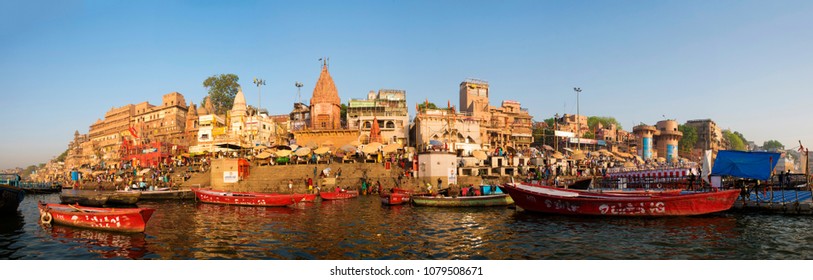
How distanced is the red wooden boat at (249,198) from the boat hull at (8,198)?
9.85 m

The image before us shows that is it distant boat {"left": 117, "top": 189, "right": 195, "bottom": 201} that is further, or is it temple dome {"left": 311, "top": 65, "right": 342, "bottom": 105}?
temple dome {"left": 311, "top": 65, "right": 342, "bottom": 105}

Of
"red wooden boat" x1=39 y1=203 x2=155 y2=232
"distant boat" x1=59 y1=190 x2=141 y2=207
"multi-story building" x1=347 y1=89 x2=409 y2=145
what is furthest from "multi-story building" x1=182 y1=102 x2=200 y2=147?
"red wooden boat" x1=39 y1=203 x2=155 y2=232

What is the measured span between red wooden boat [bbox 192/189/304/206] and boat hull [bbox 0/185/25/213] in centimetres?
985

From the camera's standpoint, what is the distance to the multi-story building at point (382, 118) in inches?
2199

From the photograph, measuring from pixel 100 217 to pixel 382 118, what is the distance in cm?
4125

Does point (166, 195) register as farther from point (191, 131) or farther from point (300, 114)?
point (191, 131)

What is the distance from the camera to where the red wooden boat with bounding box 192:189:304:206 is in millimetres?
26766

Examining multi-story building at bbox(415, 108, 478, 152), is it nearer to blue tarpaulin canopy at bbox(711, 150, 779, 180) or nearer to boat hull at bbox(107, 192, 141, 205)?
boat hull at bbox(107, 192, 141, 205)

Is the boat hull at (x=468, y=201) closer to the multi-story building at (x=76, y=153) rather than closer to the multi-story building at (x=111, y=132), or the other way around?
the multi-story building at (x=111, y=132)

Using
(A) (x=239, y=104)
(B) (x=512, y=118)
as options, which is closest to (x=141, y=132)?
(A) (x=239, y=104)

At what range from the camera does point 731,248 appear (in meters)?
13.2

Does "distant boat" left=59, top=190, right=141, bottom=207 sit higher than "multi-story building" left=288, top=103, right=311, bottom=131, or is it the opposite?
"multi-story building" left=288, top=103, right=311, bottom=131

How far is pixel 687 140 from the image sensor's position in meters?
87.9

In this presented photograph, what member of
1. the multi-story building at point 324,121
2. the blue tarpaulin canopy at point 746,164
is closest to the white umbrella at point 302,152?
the multi-story building at point 324,121
